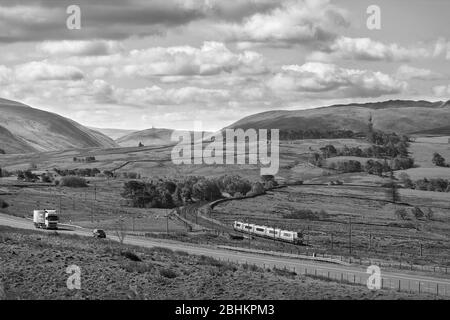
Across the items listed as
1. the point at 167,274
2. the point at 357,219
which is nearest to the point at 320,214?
the point at 357,219

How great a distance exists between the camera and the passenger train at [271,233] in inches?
4033

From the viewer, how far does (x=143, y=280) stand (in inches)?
1811

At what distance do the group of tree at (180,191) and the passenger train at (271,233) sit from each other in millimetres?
57385

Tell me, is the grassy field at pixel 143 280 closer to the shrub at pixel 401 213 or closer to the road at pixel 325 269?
the road at pixel 325 269

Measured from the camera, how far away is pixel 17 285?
1750 inches

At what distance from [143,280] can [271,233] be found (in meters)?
65.8

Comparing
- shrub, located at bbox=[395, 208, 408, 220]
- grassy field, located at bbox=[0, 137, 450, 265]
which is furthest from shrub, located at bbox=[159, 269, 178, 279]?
shrub, located at bbox=[395, 208, 408, 220]

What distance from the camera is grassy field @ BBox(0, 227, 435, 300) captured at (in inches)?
1698

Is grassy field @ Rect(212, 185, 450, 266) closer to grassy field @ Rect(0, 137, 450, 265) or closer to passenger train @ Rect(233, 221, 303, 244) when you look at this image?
grassy field @ Rect(0, 137, 450, 265)

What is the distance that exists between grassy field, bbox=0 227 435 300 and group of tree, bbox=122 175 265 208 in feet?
391

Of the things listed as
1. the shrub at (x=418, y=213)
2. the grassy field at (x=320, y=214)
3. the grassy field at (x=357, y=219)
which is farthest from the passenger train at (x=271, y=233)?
the shrub at (x=418, y=213)

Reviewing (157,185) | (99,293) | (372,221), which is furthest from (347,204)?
(99,293)
